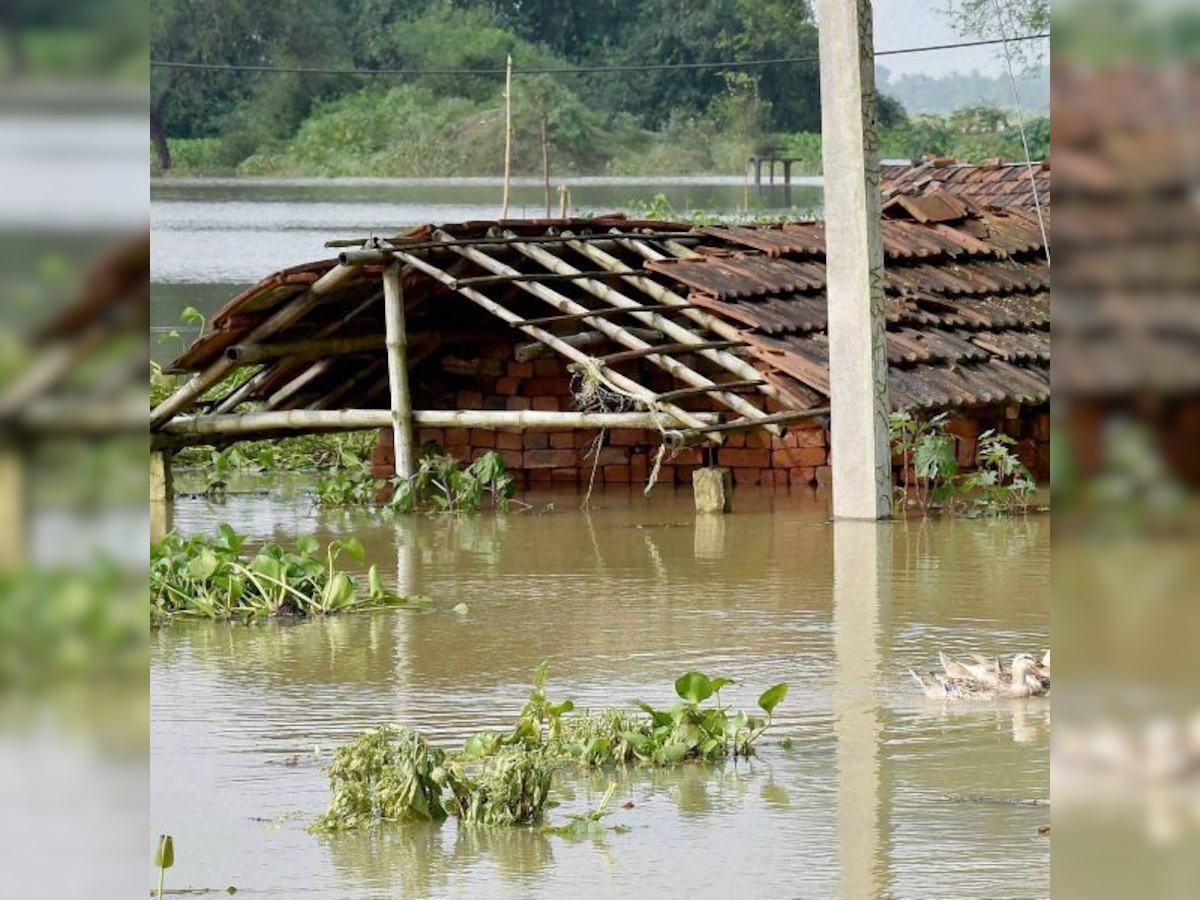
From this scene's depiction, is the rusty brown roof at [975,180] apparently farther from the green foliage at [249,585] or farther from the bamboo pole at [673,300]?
the green foliage at [249,585]

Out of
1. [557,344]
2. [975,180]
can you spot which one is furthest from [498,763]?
[975,180]

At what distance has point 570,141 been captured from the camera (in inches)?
1610

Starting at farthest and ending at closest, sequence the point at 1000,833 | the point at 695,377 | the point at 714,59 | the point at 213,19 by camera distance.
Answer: the point at 213,19, the point at 714,59, the point at 695,377, the point at 1000,833

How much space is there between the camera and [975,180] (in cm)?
1645

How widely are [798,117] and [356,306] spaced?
2931 cm

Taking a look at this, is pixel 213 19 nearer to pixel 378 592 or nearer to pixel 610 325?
pixel 610 325

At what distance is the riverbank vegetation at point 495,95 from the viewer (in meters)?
40.4

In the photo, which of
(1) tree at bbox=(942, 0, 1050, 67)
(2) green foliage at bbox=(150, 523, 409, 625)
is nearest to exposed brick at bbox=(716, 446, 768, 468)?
(2) green foliage at bbox=(150, 523, 409, 625)

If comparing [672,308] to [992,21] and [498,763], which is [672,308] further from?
[992,21]

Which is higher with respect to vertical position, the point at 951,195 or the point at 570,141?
the point at 570,141

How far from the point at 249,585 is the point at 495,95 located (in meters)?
34.9

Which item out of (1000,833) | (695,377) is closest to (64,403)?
(1000,833)

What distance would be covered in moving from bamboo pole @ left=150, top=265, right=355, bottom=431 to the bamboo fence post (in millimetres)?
303

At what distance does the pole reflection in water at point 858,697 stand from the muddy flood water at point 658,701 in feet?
0.04
